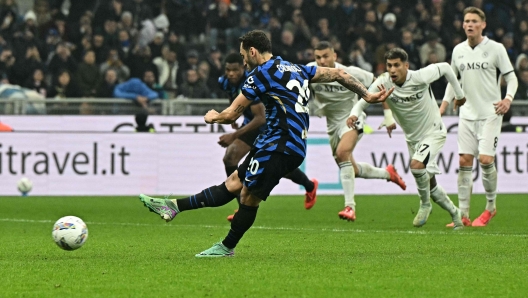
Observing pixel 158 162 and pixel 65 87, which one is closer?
pixel 158 162

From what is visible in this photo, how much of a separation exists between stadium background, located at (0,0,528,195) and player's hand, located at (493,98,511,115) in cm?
425

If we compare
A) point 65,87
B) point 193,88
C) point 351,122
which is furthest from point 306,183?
point 65,87

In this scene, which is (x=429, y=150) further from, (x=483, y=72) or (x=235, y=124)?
(x=235, y=124)

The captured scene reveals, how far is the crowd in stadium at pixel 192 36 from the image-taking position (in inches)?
780

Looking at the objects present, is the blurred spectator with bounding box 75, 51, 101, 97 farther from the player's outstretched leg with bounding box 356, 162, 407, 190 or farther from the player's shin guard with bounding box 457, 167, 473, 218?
the player's shin guard with bounding box 457, 167, 473, 218

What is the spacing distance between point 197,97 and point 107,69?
1866mm

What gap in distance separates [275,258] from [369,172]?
575 centimetres

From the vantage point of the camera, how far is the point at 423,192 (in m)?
10.9

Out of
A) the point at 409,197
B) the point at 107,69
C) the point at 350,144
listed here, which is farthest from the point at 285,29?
the point at 350,144

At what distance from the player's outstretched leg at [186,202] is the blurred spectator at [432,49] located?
14.1 m

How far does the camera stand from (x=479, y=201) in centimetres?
1594

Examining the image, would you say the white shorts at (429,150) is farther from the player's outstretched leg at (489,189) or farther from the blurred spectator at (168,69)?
the blurred spectator at (168,69)

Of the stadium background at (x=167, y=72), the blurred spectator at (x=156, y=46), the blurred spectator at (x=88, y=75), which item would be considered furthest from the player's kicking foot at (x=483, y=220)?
the blurred spectator at (x=156, y=46)

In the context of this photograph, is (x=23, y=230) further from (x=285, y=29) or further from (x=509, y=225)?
(x=285, y=29)
